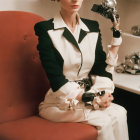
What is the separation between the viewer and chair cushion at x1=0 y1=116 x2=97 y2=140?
1.09 meters

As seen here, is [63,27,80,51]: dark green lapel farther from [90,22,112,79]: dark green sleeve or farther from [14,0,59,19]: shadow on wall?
[14,0,59,19]: shadow on wall

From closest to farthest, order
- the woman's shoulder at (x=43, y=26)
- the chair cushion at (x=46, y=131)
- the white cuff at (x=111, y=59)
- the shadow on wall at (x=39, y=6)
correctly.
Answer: the chair cushion at (x=46, y=131) < the woman's shoulder at (x=43, y=26) < the white cuff at (x=111, y=59) < the shadow on wall at (x=39, y=6)

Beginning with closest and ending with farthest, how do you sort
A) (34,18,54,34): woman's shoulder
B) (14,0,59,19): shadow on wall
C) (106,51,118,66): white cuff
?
(34,18,54,34): woman's shoulder, (106,51,118,66): white cuff, (14,0,59,19): shadow on wall

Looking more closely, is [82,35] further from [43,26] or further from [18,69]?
[18,69]

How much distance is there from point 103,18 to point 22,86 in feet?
3.54

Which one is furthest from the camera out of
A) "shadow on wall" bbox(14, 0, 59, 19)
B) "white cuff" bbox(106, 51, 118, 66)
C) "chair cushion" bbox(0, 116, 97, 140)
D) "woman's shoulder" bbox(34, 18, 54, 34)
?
"shadow on wall" bbox(14, 0, 59, 19)

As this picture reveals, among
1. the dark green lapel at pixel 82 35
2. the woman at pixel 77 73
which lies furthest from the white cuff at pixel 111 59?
the dark green lapel at pixel 82 35

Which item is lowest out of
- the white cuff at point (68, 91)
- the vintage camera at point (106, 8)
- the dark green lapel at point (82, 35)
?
the white cuff at point (68, 91)

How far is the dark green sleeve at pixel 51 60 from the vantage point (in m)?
1.16

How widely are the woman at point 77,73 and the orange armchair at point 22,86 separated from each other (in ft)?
0.19

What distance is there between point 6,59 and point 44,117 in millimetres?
347

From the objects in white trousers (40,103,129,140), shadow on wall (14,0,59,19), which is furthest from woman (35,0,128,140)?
shadow on wall (14,0,59,19)

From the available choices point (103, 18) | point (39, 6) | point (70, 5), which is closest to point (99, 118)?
point (70, 5)

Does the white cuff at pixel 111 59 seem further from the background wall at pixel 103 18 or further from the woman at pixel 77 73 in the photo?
the background wall at pixel 103 18
